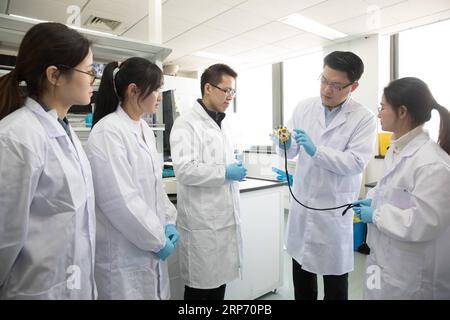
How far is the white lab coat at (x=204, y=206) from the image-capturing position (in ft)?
4.56

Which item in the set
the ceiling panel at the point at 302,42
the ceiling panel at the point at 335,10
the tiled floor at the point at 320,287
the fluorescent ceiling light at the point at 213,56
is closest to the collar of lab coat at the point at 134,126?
the tiled floor at the point at 320,287

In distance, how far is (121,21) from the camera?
3434 mm

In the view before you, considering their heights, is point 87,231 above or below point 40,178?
Answer: below

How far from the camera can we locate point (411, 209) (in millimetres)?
962

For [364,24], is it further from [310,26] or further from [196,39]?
[196,39]

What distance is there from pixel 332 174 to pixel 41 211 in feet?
4.01

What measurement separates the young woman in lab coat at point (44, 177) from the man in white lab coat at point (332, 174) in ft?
3.25

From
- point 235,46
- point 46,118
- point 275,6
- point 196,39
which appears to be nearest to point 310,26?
point 275,6

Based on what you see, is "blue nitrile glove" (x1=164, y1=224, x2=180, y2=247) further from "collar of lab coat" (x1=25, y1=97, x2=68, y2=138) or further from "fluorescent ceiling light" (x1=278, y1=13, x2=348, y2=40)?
"fluorescent ceiling light" (x1=278, y1=13, x2=348, y2=40)

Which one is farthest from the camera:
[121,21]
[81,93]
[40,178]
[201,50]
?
[201,50]

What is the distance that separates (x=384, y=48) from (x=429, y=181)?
11.5ft

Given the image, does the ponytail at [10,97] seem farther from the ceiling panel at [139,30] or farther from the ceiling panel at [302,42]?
the ceiling panel at [302,42]
